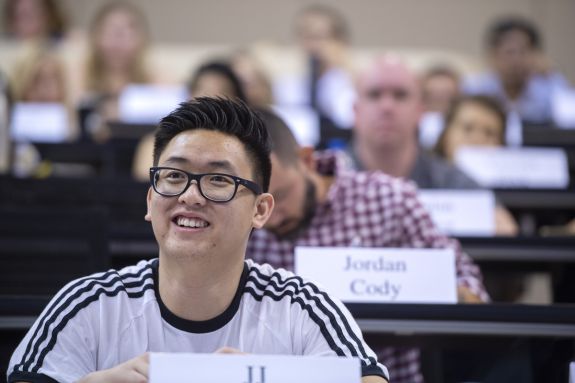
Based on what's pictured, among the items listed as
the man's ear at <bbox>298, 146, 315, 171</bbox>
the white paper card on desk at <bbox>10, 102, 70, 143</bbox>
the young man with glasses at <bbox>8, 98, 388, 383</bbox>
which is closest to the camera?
the young man with glasses at <bbox>8, 98, 388, 383</bbox>

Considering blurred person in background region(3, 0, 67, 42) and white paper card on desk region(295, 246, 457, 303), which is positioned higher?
blurred person in background region(3, 0, 67, 42)

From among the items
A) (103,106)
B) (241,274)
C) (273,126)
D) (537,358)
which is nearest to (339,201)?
(273,126)

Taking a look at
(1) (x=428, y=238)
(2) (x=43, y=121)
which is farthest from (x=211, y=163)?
(2) (x=43, y=121)

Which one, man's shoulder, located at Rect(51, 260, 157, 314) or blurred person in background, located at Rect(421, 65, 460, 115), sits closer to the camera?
man's shoulder, located at Rect(51, 260, 157, 314)

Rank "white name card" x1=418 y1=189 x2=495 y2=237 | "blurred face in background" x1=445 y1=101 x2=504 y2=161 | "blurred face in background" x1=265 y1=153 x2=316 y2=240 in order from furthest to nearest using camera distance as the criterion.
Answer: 1. "blurred face in background" x1=445 y1=101 x2=504 y2=161
2. "white name card" x1=418 y1=189 x2=495 y2=237
3. "blurred face in background" x1=265 y1=153 x2=316 y2=240

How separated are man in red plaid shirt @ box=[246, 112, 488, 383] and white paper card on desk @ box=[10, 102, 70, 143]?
3.17 metres

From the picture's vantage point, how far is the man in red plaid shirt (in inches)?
122

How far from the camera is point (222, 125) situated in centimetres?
214

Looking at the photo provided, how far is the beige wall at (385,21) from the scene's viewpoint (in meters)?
9.99

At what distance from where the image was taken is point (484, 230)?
3.70 metres

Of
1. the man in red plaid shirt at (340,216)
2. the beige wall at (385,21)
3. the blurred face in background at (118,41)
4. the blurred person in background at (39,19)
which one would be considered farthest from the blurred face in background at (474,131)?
the beige wall at (385,21)

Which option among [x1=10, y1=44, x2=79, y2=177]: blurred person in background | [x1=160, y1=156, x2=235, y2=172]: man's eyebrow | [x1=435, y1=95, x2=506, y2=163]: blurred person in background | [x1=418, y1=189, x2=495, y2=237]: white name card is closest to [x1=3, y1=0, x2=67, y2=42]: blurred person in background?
[x1=10, y1=44, x2=79, y2=177]: blurred person in background

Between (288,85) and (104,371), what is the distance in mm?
5781

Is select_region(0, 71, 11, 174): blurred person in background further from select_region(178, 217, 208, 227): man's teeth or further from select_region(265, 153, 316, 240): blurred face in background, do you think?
select_region(178, 217, 208, 227): man's teeth
